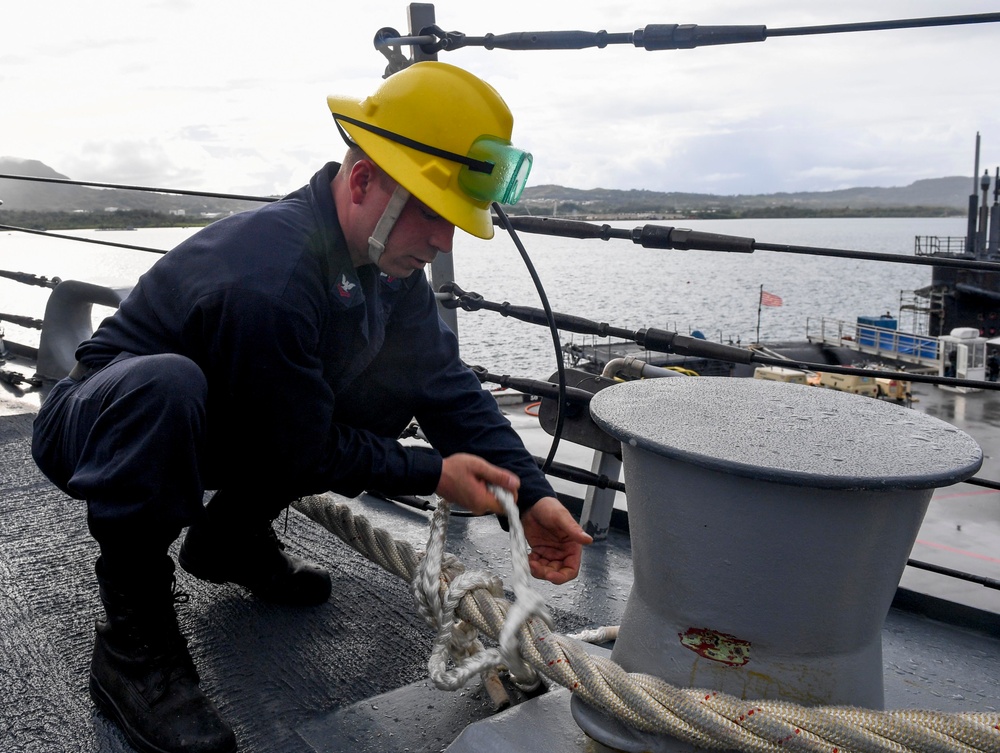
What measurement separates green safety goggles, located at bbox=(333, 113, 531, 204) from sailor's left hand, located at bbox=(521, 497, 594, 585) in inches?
24.0

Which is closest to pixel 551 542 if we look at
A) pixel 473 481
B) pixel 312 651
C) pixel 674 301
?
pixel 473 481

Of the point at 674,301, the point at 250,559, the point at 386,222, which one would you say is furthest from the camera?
the point at 674,301

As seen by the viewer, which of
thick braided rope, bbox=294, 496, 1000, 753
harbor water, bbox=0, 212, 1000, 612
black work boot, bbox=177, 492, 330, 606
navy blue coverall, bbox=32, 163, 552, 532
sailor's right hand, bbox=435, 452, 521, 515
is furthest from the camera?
→ harbor water, bbox=0, 212, 1000, 612

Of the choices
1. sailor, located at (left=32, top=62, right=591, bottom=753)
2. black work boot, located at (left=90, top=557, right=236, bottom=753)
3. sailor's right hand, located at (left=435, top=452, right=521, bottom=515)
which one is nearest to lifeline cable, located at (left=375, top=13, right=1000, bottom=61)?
sailor, located at (left=32, top=62, right=591, bottom=753)

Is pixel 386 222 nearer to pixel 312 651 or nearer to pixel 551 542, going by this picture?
pixel 551 542

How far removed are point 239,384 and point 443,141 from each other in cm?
56

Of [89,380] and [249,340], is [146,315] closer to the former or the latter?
[89,380]

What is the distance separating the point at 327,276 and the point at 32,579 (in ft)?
3.72

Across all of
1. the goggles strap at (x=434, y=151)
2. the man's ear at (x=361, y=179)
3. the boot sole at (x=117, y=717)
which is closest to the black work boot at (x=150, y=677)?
the boot sole at (x=117, y=717)

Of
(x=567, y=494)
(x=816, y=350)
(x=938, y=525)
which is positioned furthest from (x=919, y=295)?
(x=567, y=494)

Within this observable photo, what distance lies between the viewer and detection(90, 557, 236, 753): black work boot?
4.48 feet

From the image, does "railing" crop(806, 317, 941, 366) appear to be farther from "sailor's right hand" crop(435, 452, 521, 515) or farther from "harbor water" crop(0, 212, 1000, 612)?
"sailor's right hand" crop(435, 452, 521, 515)

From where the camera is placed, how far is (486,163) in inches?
58.4

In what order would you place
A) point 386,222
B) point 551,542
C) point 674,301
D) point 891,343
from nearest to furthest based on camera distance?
point 386,222 < point 551,542 < point 891,343 < point 674,301
